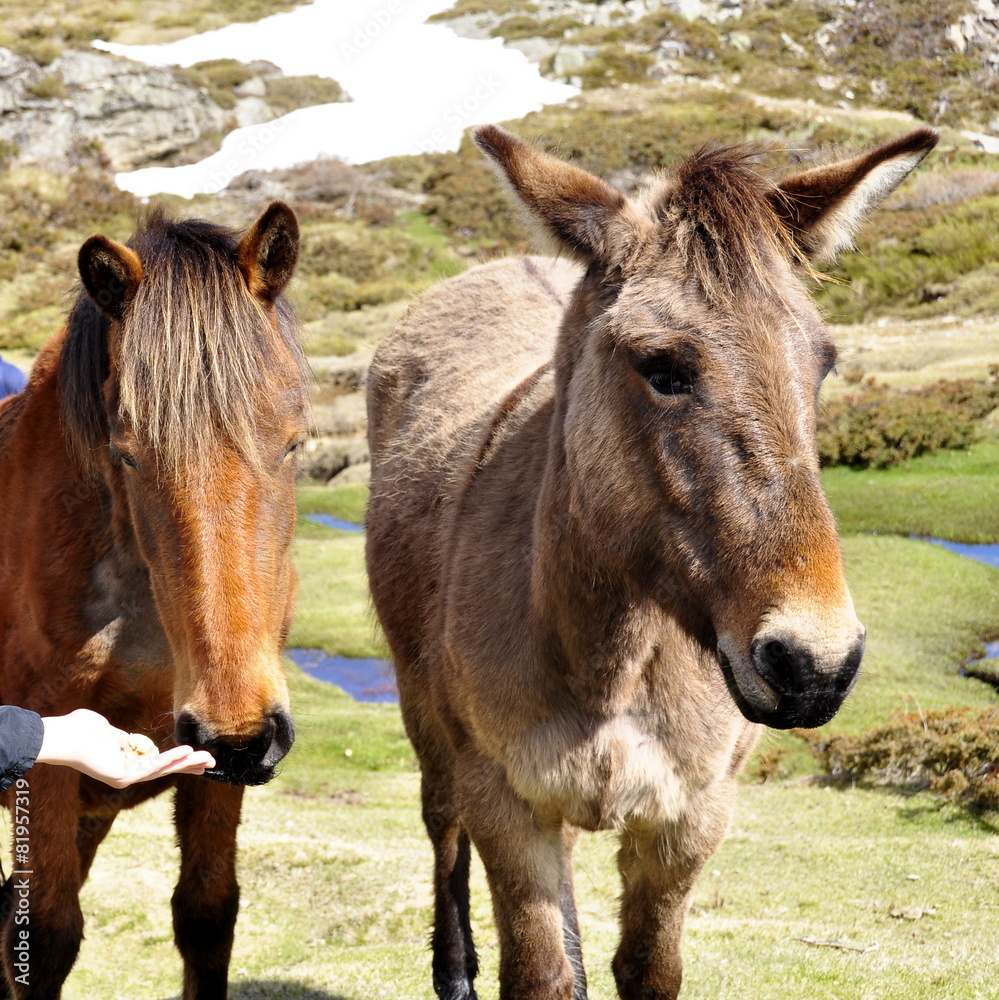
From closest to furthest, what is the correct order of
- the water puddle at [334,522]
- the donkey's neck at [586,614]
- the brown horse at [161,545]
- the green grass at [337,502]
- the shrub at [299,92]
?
the brown horse at [161,545], the donkey's neck at [586,614], the water puddle at [334,522], the green grass at [337,502], the shrub at [299,92]

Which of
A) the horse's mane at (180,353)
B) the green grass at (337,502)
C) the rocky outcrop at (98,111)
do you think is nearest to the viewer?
the horse's mane at (180,353)

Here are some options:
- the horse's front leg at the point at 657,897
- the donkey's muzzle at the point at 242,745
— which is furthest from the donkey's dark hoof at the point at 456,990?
the donkey's muzzle at the point at 242,745

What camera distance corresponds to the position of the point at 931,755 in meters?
8.12

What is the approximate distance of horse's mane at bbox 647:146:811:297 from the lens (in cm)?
272

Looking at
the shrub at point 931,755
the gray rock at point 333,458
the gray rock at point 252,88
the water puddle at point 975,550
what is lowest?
the gray rock at point 252,88

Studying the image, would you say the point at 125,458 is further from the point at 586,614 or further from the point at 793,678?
the point at 793,678

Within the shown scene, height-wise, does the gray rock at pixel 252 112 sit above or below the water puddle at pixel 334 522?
below

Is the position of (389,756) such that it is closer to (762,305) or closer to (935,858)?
(935,858)

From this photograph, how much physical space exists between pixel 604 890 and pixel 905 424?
12.6 m

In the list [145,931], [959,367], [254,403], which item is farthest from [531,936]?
[959,367]

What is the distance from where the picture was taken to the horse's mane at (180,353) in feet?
9.53

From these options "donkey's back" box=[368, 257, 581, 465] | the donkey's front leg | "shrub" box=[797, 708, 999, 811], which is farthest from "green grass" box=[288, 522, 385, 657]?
the donkey's front leg

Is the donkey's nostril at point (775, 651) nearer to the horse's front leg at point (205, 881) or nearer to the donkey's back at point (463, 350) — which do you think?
the horse's front leg at point (205, 881)

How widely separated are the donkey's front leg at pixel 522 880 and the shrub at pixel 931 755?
532 centimetres
